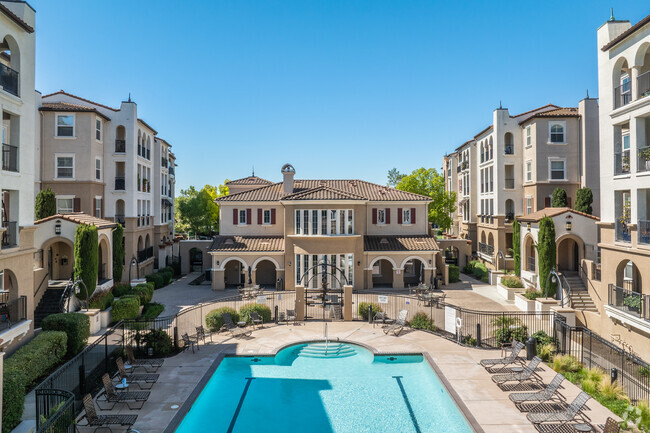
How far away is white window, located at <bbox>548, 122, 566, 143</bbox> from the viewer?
36250 millimetres

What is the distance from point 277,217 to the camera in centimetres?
3700

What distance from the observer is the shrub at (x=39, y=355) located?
570 inches

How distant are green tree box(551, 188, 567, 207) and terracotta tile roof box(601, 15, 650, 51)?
620 inches

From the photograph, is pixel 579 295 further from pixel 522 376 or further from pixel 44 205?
pixel 44 205

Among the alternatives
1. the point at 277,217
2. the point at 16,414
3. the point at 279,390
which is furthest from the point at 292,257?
the point at 16,414

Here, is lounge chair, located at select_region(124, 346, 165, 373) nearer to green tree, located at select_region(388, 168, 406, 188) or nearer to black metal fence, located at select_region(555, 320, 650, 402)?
black metal fence, located at select_region(555, 320, 650, 402)

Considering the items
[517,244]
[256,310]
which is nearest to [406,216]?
[517,244]

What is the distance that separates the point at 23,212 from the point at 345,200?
68.2 feet

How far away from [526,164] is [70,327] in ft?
121

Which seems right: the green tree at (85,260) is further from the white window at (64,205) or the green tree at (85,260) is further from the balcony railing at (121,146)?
the balcony railing at (121,146)

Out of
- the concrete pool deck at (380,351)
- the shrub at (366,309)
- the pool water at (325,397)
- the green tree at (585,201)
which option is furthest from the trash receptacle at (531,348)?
the green tree at (585,201)

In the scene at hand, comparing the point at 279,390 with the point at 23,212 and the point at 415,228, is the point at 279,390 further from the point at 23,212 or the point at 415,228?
the point at 415,228

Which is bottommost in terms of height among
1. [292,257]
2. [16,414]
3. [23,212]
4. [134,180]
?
[16,414]

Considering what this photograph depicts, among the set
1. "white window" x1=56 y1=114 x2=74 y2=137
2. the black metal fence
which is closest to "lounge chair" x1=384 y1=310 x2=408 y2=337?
the black metal fence
